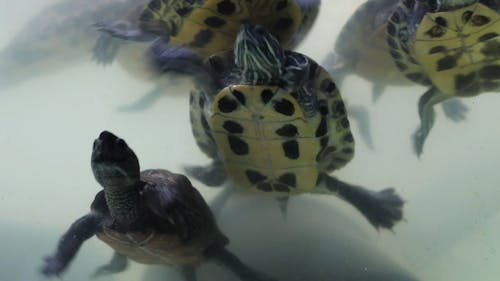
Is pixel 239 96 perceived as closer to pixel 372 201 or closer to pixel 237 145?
pixel 237 145

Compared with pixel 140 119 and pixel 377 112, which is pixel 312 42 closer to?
pixel 377 112

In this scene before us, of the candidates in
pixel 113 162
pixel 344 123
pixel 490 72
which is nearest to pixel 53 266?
pixel 113 162

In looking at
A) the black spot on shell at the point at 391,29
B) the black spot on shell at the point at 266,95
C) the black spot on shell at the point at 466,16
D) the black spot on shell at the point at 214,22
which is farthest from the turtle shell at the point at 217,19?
the black spot on shell at the point at 466,16

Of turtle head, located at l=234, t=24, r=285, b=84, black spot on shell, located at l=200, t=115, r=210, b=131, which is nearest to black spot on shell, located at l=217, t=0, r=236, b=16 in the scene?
turtle head, located at l=234, t=24, r=285, b=84

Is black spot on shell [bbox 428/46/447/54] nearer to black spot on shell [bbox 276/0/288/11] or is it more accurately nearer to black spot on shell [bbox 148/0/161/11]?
black spot on shell [bbox 276/0/288/11]

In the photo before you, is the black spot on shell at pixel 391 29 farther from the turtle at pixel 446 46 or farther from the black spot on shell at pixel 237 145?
the black spot on shell at pixel 237 145

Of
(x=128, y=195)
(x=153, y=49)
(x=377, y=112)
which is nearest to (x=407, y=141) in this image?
(x=377, y=112)
